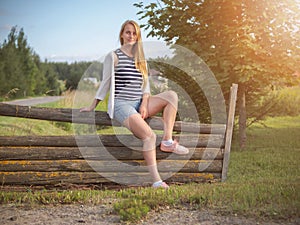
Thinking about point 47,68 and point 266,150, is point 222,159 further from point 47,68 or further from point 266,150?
point 47,68

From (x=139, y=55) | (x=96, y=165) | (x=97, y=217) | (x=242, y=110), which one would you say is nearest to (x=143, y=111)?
(x=139, y=55)

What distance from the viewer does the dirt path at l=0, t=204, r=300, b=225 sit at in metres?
3.19

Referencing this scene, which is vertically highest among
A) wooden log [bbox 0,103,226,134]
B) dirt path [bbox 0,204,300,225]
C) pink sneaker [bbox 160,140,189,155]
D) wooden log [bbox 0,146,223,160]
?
wooden log [bbox 0,103,226,134]

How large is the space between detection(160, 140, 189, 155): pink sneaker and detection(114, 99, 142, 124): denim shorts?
53 cm

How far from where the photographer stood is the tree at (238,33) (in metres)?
6.89

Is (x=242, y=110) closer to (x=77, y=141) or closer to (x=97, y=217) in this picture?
(x=77, y=141)

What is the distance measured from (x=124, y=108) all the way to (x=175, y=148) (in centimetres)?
78

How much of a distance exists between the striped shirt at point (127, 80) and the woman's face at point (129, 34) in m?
0.20

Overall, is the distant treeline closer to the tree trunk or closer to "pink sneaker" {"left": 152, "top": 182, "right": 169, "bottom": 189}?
the tree trunk

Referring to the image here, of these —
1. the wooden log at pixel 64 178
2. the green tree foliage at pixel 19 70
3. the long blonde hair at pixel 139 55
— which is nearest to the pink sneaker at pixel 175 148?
the wooden log at pixel 64 178

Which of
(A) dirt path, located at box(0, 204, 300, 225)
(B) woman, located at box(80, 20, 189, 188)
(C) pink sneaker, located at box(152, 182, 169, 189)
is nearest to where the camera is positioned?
(A) dirt path, located at box(0, 204, 300, 225)

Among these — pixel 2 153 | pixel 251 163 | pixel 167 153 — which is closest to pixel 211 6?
pixel 251 163

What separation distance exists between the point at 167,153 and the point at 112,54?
1.33 m

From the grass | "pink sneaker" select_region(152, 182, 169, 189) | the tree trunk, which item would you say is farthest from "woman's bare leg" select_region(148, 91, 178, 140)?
the tree trunk
